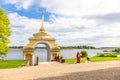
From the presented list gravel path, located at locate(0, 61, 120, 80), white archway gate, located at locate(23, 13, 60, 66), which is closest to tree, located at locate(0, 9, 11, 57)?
white archway gate, located at locate(23, 13, 60, 66)

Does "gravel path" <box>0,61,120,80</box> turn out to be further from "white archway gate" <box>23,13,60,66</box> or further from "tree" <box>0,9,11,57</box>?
"white archway gate" <box>23,13,60,66</box>

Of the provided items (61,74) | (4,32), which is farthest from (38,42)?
(61,74)

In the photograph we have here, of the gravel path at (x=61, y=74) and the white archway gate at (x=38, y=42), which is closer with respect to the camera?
the gravel path at (x=61, y=74)

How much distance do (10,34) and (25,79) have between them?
22.6 m

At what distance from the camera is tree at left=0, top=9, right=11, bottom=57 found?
34375 millimetres

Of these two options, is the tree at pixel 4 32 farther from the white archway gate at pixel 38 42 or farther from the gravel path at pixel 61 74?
the gravel path at pixel 61 74

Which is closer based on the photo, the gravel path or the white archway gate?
the gravel path

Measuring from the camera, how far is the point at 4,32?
3488 cm

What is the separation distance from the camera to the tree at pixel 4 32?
34.4 meters

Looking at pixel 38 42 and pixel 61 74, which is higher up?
pixel 38 42

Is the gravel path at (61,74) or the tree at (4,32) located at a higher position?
the tree at (4,32)

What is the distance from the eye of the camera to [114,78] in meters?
15.7

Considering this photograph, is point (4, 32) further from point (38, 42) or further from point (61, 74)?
point (61, 74)

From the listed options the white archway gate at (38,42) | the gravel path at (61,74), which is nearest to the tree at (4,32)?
the white archway gate at (38,42)
